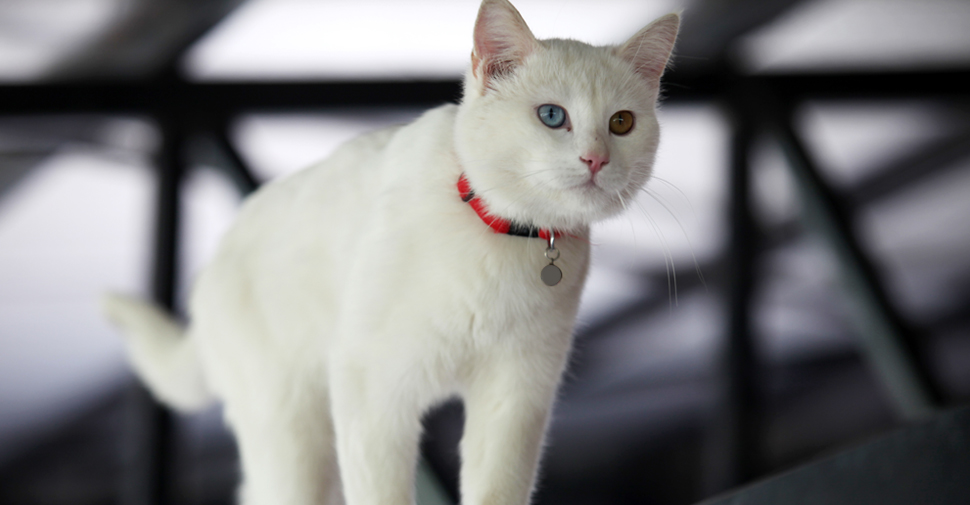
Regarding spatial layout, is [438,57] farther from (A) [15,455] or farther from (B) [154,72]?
(A) [15,455]

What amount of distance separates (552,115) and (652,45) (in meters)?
0.18

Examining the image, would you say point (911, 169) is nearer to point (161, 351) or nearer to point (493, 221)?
point (493, 221)

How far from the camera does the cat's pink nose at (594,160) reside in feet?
2.96

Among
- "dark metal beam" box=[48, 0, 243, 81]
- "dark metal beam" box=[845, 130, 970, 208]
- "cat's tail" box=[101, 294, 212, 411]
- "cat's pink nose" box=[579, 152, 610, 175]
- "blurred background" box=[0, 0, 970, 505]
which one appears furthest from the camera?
"dark metal beam" box=[845, 130, 970, 208]

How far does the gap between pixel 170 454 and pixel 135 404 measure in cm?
22

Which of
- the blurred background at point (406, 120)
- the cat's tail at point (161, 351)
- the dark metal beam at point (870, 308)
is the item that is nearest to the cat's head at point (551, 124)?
the blurred background at point (406, 120)

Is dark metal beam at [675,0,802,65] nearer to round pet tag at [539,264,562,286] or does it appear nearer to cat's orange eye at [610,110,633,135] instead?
cat's orange eye at [610,110,633,135]

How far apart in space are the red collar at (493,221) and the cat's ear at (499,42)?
129mm

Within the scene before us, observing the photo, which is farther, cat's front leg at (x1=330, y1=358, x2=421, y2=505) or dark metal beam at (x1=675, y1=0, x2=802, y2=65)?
dark metal beam at (x1=675, y1=0, x2=802, y2=65)

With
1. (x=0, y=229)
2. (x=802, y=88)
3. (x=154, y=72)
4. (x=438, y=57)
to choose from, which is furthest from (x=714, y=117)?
(x=0, y=229)

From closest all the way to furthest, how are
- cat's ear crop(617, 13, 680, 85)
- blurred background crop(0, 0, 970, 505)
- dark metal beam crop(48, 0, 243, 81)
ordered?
cat's ear crop(617, 13, 680, 85) → dark metal beam crop(48, 0, 243, 81) → blurred background crop(0, 0, 970, 505)

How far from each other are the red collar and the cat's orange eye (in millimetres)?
154

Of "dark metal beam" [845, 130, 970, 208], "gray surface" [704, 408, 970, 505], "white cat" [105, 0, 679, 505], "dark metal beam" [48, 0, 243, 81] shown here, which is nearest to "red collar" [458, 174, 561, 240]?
"white cat" [105, 0, 679, 505]

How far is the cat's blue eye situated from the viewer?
3.11 ft
